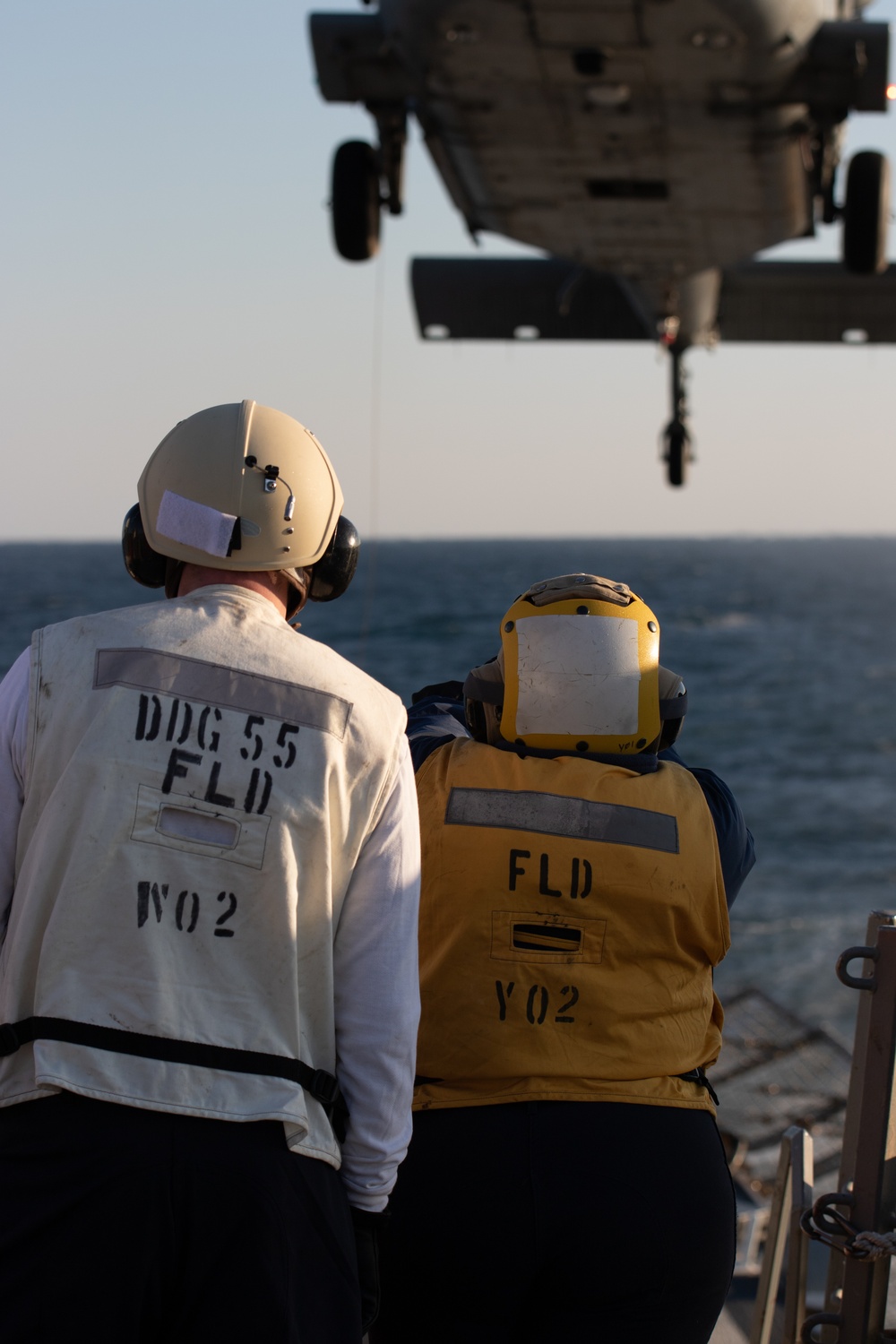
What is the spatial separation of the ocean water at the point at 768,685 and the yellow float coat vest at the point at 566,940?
280 cm

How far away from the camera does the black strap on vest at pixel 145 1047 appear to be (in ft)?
6.28

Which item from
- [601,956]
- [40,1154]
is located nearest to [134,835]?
[40,1154]

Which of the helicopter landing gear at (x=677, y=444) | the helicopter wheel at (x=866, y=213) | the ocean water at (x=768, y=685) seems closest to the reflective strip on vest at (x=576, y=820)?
the ocean water at (x=768, y=685)

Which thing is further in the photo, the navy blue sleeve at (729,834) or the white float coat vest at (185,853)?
the navy blue sleeve at (729,834)

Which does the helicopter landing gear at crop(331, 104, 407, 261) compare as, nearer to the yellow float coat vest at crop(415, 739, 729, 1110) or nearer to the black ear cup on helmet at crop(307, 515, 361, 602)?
the black ear cup on helmet at crop(307, 515, 361, 602)

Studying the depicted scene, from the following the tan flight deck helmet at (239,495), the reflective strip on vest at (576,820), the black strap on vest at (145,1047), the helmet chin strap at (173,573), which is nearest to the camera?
the black strap on vest at (145,1047)

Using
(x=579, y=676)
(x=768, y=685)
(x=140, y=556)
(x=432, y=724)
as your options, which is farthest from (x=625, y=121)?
(x=768, y=685)

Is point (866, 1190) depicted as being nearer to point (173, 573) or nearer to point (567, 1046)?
point (567, 1046)

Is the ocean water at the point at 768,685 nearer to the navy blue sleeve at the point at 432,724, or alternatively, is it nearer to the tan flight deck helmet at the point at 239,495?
the navy blue sleeve at the point at 432,724

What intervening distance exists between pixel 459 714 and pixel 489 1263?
50.0 inches

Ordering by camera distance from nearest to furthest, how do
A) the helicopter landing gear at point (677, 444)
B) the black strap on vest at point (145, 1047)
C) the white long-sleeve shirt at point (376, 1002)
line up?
the black strap on vest at point (145, 1047)
the white long-sleeve shirt at point (376, 1002)
the helicopter landing gear at point (677, 444)

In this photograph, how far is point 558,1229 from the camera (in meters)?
2.26

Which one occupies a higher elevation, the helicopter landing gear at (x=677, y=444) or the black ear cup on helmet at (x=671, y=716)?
the black ear cup on helmet at (x=671, y=716)

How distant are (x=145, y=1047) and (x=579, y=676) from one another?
1.09 meters
